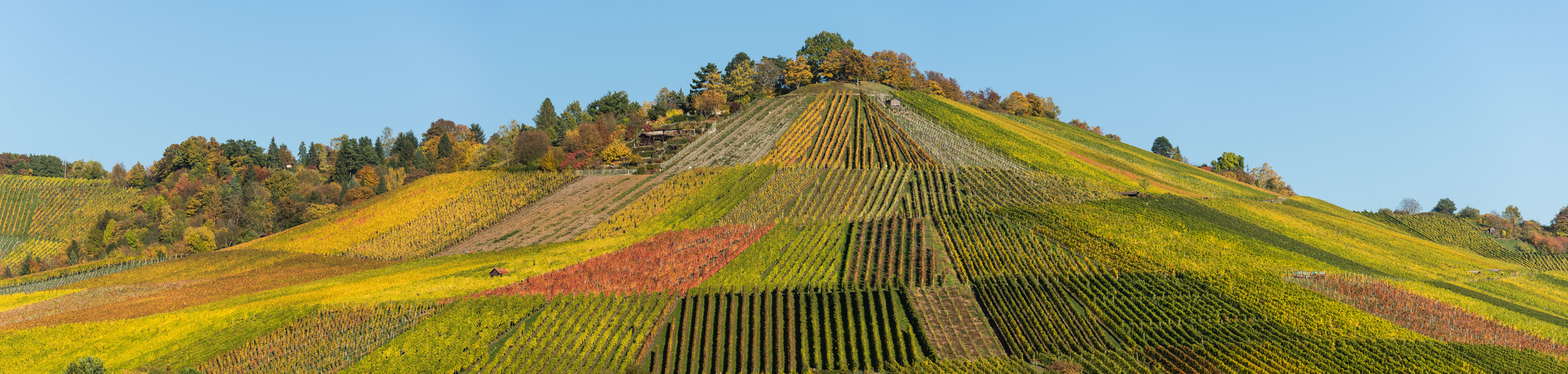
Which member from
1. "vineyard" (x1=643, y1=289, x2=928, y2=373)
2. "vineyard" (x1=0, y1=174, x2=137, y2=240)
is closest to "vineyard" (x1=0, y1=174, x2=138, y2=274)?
"vineyard" (x1=0, y1=174, x2=137, y2=240)

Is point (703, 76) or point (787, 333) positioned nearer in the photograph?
point (787, 333)

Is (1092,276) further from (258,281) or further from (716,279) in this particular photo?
(258,281)

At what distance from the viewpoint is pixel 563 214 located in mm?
79938

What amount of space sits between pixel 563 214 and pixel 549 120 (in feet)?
159

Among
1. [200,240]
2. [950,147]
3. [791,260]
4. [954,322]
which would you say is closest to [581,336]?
[791,260]

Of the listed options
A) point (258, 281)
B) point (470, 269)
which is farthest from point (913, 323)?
point (258, 281)

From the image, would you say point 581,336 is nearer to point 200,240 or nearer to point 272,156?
point 200,240

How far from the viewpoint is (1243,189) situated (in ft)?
339

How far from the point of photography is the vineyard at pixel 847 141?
85.6 meters

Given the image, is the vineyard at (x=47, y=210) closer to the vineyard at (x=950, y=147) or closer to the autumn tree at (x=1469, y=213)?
the vineyard at (x=950, y=147)

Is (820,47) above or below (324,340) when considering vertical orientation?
above

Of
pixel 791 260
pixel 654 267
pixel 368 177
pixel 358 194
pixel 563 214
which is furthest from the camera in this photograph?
pixel 368 177

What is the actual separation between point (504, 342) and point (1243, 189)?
8595cm

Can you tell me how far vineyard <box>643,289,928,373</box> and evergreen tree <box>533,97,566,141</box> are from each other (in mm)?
73485
